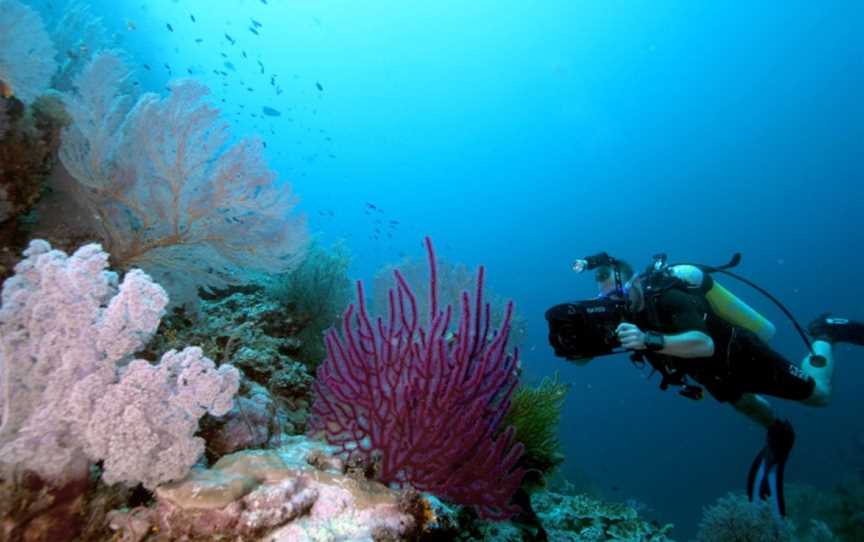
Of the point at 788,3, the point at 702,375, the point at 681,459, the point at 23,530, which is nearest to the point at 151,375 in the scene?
the point at 23,530

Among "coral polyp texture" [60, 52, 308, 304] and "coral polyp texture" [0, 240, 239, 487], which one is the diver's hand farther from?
"coral polyp texture" [0, 240, 239, 487]

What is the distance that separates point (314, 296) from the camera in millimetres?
6781

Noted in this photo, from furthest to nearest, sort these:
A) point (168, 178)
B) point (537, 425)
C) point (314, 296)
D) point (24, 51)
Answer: point (314, 296) < point (537, 425) < point (168, 178) < point (24, 51)

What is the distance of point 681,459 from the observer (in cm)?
4756

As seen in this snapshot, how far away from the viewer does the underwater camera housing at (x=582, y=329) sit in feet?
15.7

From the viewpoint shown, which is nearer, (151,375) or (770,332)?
(151,375)

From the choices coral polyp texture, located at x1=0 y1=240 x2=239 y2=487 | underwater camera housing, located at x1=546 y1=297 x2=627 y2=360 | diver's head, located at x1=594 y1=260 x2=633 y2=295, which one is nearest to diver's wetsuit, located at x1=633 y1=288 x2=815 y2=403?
diver's head, located at x1=594 y1=260 x2=633 y2=295

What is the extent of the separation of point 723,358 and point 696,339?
101cm

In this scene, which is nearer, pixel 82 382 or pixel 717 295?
pixel 82 382

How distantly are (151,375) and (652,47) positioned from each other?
105m

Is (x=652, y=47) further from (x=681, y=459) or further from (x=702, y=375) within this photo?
(x=702, y=375)

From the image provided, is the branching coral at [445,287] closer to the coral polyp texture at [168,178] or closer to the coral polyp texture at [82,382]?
the coral polyp texture at [168,178]

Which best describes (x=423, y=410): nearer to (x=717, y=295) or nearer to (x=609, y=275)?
(x=609, y=275)

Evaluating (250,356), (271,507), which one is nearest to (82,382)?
(271,507)
